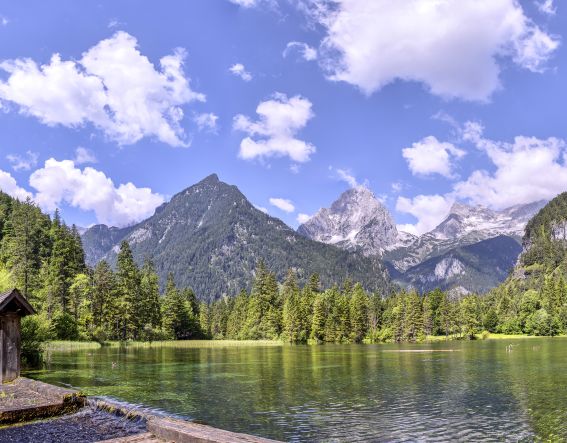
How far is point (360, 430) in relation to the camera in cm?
2673

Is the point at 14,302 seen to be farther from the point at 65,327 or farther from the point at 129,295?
the point at 129,295

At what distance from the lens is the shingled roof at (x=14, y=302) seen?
30.3m

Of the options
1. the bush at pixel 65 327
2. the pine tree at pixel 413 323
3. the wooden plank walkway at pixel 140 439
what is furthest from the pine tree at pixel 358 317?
the wooden plank walkway at pixel 140 439

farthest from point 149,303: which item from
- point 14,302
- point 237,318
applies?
point 14,302

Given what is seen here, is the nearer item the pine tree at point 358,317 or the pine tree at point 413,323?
the pine tree at point 358,317

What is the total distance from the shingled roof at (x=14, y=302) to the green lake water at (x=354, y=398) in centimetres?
995

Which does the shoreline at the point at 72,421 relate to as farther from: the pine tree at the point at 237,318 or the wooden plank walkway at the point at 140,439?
the pine tree at the point at 237,318

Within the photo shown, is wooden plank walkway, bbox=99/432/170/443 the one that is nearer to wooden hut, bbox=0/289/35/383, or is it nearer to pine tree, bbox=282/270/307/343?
Answer: wooden hut, bbox=0/289/35/383

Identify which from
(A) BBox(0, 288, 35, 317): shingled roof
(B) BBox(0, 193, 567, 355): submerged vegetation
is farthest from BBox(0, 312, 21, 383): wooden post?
(B) BBox(0, 193, 567, 355): submerged vegetation

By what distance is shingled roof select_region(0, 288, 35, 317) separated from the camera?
30.3 metres

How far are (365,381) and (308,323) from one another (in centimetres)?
10892

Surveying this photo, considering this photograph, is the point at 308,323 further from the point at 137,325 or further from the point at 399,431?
the point at 399,431

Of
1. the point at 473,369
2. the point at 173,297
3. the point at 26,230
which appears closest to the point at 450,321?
the point at 173,297

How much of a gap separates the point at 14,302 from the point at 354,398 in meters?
25.6
